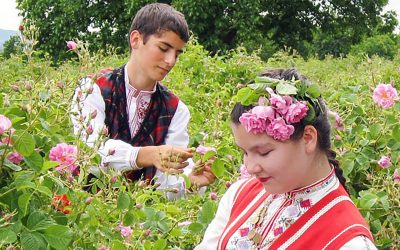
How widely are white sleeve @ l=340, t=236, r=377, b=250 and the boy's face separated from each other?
1.61m

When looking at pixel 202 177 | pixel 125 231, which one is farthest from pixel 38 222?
pixel 202 177

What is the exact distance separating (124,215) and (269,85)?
0.55 meters

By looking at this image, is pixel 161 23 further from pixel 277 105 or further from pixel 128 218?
pixel 277 105

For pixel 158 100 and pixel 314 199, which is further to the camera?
pixel 158 100

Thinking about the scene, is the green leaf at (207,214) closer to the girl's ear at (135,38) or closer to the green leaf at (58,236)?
the green leaf at (58,236)

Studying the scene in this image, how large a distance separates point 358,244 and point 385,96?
1119 mm

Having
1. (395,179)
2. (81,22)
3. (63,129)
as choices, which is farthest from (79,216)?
(81,22)

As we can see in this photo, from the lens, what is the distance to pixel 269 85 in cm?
186

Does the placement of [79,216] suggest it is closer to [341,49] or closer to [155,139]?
[155,139]

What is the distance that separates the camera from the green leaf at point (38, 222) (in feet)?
5.37

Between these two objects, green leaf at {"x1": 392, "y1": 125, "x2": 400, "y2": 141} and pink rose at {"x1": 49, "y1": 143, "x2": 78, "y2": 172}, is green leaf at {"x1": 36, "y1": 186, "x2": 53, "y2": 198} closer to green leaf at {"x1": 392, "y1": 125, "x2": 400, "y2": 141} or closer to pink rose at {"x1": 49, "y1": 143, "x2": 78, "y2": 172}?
pink rose at {"x1": 49, "y1": 143, "x2": 78, "y2": 172}

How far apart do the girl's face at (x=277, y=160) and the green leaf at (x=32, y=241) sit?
523 mm

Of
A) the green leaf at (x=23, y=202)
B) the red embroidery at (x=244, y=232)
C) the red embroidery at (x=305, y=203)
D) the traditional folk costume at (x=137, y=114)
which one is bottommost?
the traditional folk costume at (x=137, y=114)

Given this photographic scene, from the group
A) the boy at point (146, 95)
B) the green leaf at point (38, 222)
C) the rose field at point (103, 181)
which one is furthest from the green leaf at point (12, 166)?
the boy at point (146, 95)
